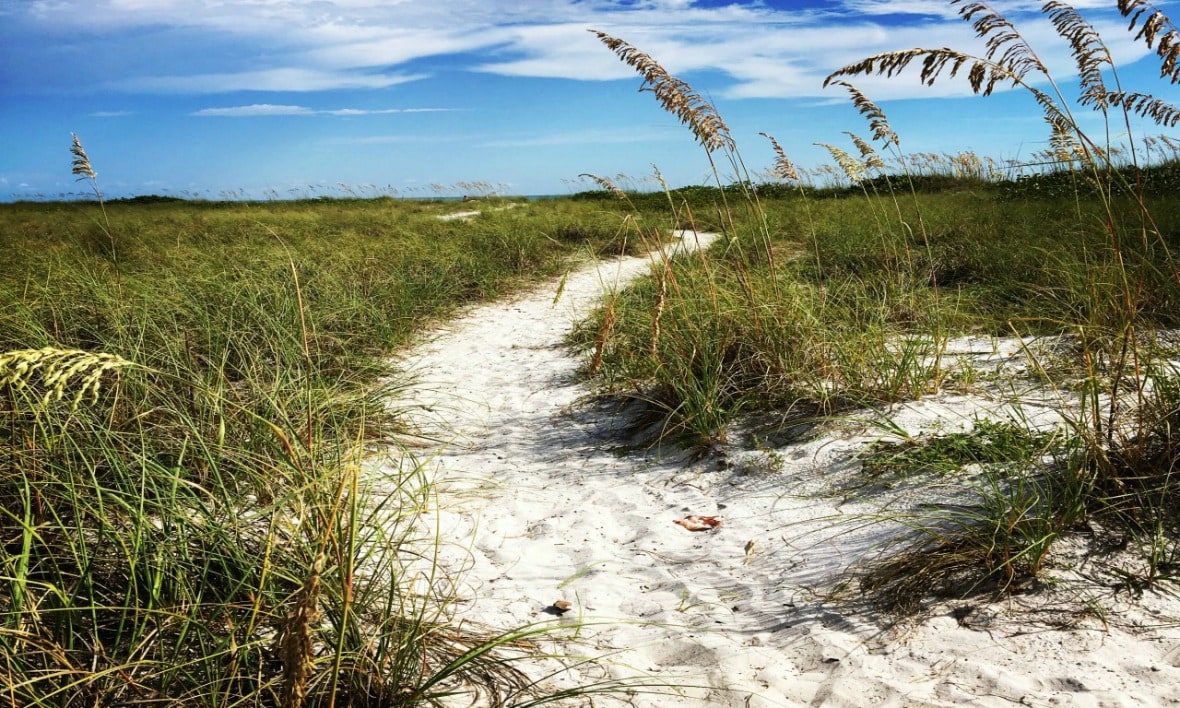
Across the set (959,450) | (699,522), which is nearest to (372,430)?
(699,522)

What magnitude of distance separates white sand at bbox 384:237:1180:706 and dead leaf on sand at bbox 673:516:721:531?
40mm

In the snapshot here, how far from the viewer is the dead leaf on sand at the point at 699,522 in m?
3.47

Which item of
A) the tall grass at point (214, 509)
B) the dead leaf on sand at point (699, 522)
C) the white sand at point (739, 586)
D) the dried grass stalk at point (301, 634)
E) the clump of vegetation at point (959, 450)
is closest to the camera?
the dried grass stalk at point (301, 634)

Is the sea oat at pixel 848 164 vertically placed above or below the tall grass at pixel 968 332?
above

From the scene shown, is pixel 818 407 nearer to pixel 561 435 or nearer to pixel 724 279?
pixel 561 435

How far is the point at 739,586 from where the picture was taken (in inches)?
116

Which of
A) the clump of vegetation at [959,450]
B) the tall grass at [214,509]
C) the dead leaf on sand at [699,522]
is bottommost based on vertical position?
the dead leaf on sand at [699,522]

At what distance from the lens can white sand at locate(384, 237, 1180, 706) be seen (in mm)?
2258

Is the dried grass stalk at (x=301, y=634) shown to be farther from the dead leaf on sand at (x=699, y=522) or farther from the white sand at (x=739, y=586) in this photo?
the dead leaf on sand at (x=699, y=522)

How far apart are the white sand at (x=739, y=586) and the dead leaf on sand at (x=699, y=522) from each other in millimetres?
40

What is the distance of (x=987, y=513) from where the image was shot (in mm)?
2896

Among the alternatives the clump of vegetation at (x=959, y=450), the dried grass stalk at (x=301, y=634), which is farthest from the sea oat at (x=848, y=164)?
the dried grass stalk at (x=301, y=634)

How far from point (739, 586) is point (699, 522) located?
0.59 m

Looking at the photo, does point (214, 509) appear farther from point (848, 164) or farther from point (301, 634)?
point (848, 164)
